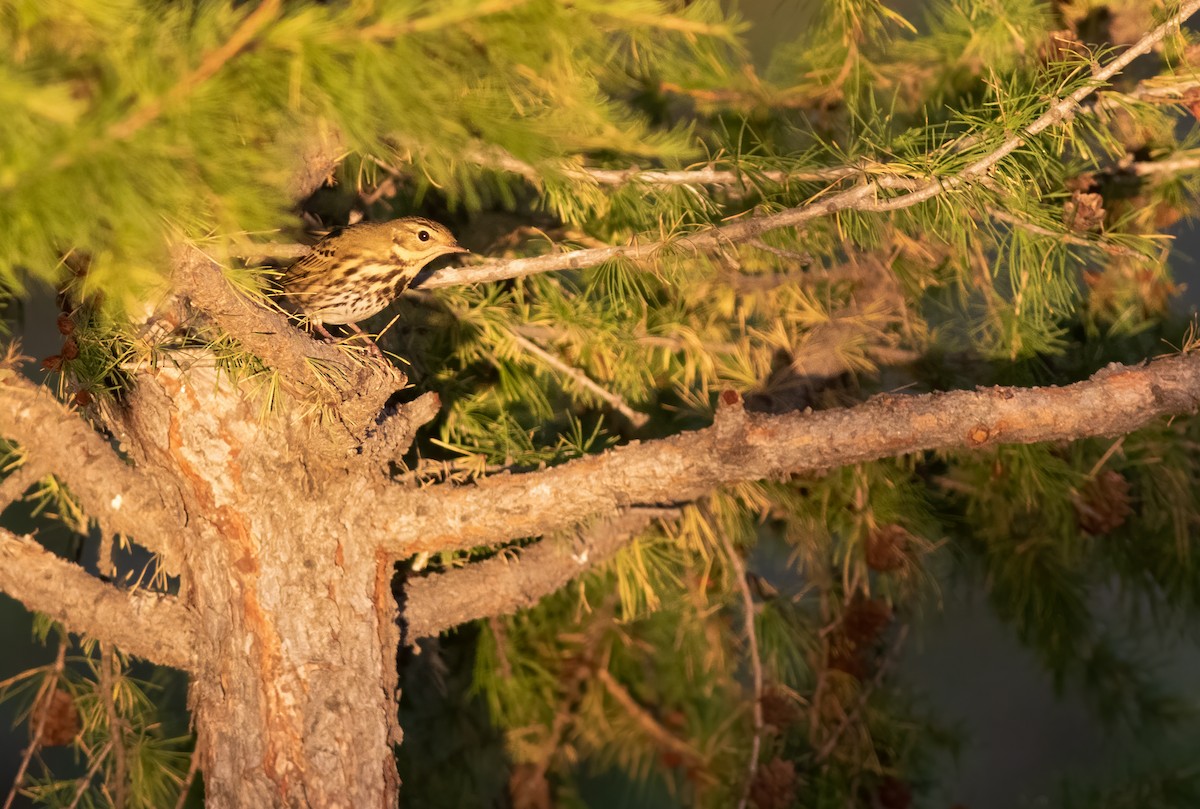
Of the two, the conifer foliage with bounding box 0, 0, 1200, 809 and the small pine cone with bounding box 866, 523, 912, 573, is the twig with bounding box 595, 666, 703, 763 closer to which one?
the conifer foliage with bounding box 0, 0, 1200, 809

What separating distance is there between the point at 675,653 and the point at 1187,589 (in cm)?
76

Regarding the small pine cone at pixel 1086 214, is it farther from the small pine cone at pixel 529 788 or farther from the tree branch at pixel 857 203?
the small pine cone at pixel 529 788

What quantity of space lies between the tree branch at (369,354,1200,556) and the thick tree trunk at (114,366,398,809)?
0.23 ft

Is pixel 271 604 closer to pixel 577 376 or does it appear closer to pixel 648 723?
pixel 577 376

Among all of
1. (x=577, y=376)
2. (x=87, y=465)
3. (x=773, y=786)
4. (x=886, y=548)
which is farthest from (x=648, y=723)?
(x=87, y=465)

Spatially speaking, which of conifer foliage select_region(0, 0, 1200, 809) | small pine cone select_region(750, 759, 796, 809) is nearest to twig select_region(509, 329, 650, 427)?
conifer foliage select_region(0, 0, 1200, 809)

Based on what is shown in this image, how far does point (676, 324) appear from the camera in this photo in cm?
146

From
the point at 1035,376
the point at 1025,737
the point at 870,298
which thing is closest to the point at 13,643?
the point at 870,298

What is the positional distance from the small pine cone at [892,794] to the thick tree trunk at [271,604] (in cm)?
86

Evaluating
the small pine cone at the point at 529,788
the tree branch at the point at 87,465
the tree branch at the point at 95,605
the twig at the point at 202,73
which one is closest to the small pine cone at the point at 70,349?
the tree branch at the point at 87,465

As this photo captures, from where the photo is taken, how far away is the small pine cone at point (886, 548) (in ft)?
4.83

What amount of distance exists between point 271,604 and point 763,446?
489 mm

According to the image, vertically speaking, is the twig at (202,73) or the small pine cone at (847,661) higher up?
the twig at (202,73)

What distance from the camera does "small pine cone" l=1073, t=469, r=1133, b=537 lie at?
150 centimetres
